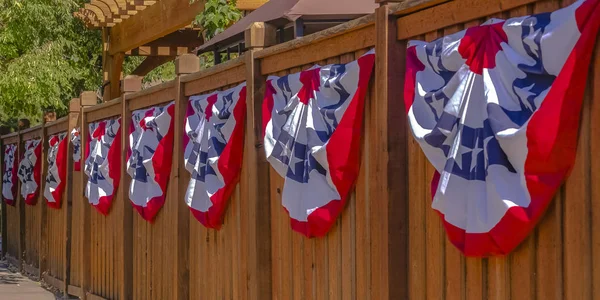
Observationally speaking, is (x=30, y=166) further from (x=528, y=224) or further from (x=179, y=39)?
(x=528, y=224)

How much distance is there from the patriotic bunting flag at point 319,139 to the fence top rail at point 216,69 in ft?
2.35

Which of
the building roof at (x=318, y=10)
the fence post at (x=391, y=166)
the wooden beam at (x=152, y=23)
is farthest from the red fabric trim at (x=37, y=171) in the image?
the fence post at (x=391, y=166)

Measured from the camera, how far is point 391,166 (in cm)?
441

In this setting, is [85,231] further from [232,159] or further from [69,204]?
[232,159]

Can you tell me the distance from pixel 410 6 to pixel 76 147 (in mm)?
8182

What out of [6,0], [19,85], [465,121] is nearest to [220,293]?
[465,121]

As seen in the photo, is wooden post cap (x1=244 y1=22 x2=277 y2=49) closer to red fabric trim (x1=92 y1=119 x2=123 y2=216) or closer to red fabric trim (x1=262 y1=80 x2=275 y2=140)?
red fabric trim (x1=262 y1=80 x2=275 y2=140)

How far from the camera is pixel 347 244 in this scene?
16.5 feet

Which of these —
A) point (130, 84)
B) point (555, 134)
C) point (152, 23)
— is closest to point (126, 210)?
point (130, 84)

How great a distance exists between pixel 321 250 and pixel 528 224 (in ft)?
6.62

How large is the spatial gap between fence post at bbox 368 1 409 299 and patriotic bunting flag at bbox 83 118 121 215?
554 cm

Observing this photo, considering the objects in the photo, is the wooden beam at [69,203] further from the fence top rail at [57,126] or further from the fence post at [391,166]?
the fence post at [391,166]

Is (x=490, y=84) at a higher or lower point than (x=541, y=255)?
higher

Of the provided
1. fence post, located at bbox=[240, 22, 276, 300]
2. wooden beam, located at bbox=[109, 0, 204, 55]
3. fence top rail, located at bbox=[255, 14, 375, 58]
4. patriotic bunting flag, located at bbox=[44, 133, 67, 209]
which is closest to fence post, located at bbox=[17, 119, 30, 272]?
wooden beam, located at bbox=[109, 0, 204, 55]
